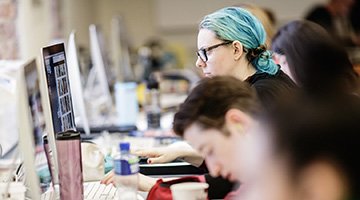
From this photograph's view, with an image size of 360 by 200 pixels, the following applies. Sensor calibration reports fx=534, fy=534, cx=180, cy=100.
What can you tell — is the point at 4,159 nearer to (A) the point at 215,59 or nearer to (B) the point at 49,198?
(B) the point at 49,198

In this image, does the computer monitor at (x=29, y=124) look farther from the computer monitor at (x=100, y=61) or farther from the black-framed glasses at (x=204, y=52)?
the computer monitor at (x=100, y=61)

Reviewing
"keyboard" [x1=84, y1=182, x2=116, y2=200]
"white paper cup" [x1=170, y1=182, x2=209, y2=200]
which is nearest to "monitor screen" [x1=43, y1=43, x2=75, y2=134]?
"keyboard" [x1=84, y1=182, x2=116, y2=200]

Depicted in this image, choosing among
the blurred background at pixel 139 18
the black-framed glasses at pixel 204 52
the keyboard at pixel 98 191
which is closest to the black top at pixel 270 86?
the black-framed glasses at pixel 204 52

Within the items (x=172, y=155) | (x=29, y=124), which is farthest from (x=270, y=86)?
(x=29, y=124)

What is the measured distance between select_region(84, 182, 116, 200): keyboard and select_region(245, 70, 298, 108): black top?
0.57m

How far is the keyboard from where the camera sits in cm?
166

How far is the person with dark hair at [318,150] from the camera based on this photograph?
84cm

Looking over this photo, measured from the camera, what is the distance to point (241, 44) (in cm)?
187

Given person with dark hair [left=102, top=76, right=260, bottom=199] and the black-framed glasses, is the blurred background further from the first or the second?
person with dark hair [left=102, top=76, right=260, bottom=199]

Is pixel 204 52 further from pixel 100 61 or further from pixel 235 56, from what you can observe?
pixel 100 61

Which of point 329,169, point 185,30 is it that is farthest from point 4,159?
point 185,30

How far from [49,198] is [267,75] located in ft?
2.83

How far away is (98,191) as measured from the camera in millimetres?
1727

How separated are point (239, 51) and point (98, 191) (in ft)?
2.23
